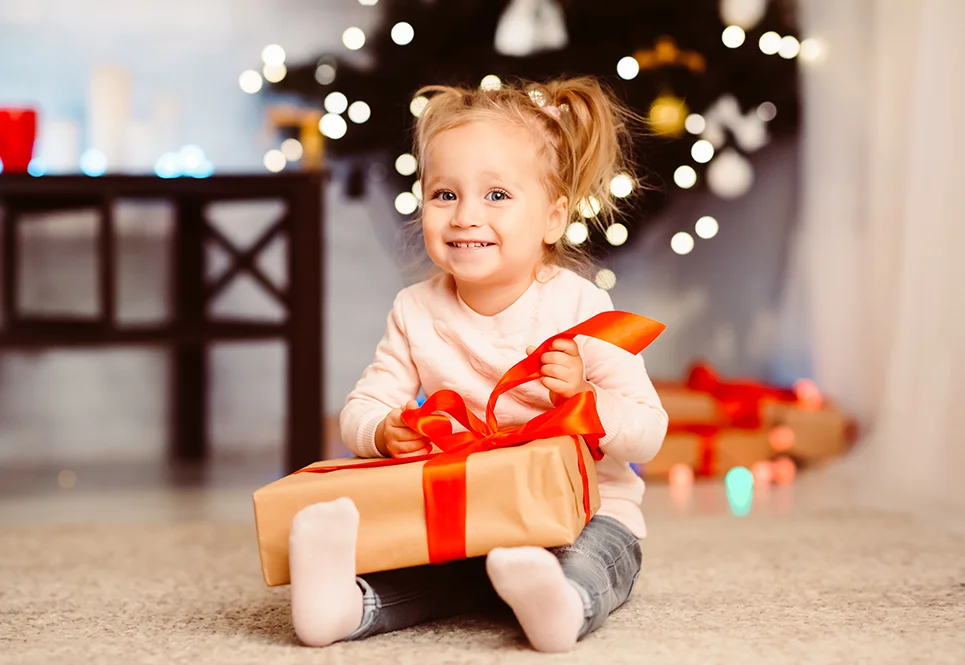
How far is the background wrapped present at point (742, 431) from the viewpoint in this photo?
6.82 feet

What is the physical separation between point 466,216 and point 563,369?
0.18 metres

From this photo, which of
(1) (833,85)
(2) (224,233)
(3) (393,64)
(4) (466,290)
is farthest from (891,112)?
(2) (224,233)

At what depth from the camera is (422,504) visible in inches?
36.1

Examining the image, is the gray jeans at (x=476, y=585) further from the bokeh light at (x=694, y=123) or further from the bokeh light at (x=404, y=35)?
the bokeh light at (x=404, y=35)

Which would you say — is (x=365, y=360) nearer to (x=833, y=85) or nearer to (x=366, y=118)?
(x=366, y=118)

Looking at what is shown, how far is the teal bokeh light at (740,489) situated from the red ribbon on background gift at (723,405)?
49 millimetres

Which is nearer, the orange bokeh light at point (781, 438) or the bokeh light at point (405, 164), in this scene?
the orange bokeh light at point (781, 438)

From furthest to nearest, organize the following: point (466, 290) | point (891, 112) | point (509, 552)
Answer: point (891, 112) < point (466, 290) < point (509, 552)

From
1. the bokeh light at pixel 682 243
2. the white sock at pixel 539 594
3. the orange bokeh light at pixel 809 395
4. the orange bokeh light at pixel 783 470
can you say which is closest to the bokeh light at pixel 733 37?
the bokeh light at pixel 682 243

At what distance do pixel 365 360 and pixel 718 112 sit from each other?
966mm

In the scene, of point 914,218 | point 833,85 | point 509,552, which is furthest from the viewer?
→ point 833,85

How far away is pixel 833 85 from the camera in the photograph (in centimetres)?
218

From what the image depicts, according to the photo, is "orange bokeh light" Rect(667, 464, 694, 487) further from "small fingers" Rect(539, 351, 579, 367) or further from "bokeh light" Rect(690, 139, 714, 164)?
A: "small fingers" Rect(539, 351, 579, 367)

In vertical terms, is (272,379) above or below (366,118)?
below
